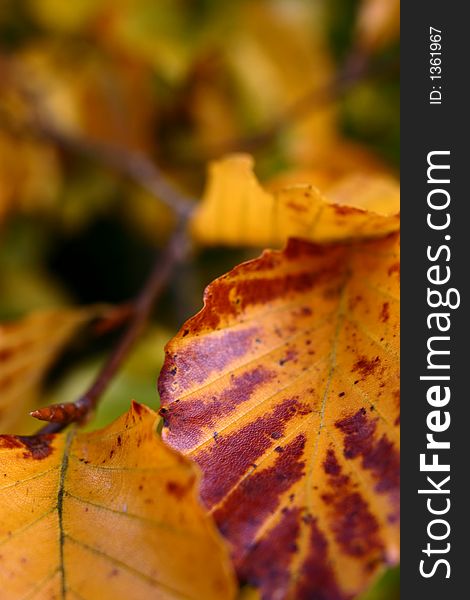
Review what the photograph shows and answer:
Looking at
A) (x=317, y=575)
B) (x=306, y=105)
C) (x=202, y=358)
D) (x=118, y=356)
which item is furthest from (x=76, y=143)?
(x=317, y=575)

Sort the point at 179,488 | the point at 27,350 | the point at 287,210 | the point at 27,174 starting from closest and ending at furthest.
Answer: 1. the point at 179,488
2. the point at 287,210
3. the point at 27,350
4. the point at 27,174

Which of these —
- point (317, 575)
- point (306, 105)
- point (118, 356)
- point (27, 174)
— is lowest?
point (317, 575)

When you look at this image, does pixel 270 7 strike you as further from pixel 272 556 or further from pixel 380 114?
pixel 272 556

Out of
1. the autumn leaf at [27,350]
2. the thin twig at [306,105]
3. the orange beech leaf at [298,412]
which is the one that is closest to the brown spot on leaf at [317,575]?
the orange beech leaf at [298,412]

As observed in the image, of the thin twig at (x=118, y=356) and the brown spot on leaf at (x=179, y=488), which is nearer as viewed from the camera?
the brown spot on leaf at (x=179, y=488)

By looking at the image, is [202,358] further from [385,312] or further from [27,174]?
[27,174]

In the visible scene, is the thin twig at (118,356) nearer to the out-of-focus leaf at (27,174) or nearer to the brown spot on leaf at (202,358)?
the brown spot on leaf at (202,358)
